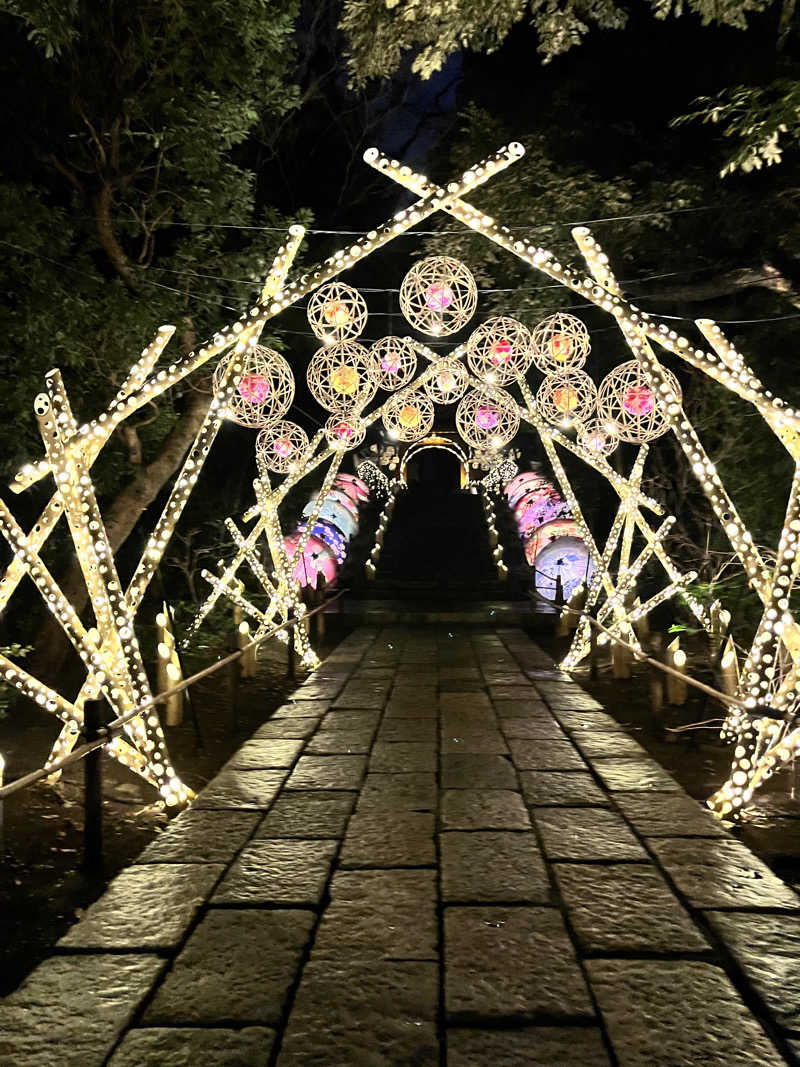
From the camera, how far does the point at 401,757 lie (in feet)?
19.1

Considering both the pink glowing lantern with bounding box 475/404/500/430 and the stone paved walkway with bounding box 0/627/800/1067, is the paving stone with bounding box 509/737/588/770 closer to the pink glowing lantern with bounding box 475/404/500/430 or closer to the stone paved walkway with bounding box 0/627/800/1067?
the stone paved walkway with bounding box 0/627/800/1067

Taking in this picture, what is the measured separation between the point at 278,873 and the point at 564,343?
18.0 feet

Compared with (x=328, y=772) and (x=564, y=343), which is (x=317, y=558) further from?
(x=328, y=772)

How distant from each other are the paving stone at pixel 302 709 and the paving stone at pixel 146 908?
2989mm

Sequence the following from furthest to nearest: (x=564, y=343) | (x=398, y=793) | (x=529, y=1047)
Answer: (x=564, y=343), (x=398, y=793), (x=529, y=1047)

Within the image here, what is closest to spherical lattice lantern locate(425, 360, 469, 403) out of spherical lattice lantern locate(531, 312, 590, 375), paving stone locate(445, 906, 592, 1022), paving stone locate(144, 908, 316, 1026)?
spherical lattice lantern locate(531, 312, 590, 375)

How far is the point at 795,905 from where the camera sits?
3.61 m

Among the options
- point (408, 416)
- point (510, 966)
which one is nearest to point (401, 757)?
point (510, 966)

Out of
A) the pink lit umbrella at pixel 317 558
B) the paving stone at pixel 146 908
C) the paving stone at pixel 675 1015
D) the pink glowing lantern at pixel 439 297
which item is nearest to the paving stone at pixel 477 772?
the paving stone at pixel 146 908

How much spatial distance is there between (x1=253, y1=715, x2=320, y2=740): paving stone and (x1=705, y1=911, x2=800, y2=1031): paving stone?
364 cm

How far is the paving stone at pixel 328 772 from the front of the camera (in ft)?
17.1

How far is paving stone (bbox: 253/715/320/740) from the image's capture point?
642 cm

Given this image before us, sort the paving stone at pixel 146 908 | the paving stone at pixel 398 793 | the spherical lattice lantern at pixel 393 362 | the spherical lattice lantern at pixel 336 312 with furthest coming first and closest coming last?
the spherical lattice lantern at pixel 393 362 → the spherical lattice lantern at pixel 336 312 → the paving stone at pixel 398 793 → the paving stone at pixel 146 908

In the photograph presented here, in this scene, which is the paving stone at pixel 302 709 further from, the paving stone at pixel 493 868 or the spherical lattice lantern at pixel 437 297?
the spherical lattice lantern at pixel 437 297
